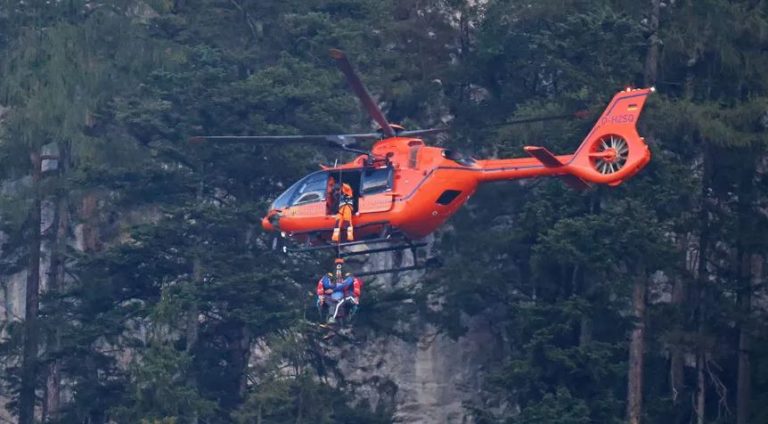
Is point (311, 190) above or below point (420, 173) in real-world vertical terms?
below

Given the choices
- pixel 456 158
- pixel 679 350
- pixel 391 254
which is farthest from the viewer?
pixel 391 254

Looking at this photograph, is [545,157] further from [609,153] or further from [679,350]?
[679,350]

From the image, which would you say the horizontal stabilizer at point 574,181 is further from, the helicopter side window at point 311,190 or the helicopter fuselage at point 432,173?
the helicopter side window at point 311,190

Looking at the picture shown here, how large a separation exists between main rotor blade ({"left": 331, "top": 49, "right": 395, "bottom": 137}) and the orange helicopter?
0.05m

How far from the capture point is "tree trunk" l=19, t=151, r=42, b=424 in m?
35.8

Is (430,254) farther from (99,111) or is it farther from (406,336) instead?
(99,111)

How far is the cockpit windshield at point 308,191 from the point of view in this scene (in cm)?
3014

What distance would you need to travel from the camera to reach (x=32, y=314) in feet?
121

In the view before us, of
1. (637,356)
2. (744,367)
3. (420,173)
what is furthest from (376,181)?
(744,367)

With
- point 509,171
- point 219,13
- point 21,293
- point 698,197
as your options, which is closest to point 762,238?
point 698,197

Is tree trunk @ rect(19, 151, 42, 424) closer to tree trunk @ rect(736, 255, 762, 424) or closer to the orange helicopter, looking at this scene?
the orange helicopter

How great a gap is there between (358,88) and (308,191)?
3.47 m

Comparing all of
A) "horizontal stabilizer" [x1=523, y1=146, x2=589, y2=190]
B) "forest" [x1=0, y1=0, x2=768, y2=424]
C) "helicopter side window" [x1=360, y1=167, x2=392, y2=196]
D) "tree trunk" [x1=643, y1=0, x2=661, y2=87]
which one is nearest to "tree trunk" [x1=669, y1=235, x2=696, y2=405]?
"forest" [x1=0, y1=0, x2=768, y2=424]

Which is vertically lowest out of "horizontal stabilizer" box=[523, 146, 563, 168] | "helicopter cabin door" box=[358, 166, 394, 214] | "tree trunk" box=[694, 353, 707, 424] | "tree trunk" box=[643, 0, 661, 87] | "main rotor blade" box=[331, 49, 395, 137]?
"tree trunk" box=[694, 353, 707, 424]
